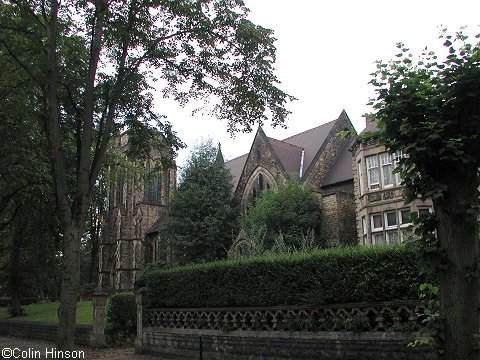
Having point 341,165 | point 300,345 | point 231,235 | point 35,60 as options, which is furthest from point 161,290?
point 341,165

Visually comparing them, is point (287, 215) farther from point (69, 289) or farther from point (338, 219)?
point (69, 289)

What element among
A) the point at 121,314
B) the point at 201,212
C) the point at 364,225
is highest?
the point at 201,212

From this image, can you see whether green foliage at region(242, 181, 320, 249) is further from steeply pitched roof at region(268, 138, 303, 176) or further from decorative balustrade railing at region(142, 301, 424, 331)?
decorative balustrade railing at region(142, 301, 424, 331)

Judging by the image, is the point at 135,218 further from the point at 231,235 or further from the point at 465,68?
the point at 465,68

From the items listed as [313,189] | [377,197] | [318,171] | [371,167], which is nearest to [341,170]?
[318,171]

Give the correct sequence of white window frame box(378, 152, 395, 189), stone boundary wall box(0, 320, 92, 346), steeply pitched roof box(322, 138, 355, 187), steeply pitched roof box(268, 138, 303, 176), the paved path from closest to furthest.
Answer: the paved path
stone boundary wall box(0, 320, 92, 346)
white window frame box(378, 152, 395, 189)
steeply pitched roof box(322, 138, 355, 187)
steeply pitched roof box(268, 138, 303, 176)

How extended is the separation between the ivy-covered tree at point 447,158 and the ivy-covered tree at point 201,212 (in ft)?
85.9

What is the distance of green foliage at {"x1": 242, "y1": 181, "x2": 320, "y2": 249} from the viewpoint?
28.1m

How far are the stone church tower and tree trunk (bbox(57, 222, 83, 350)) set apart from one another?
1449 inches

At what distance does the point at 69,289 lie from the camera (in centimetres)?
862

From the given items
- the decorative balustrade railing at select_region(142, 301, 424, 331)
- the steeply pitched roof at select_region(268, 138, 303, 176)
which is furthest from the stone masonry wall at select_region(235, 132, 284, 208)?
the decorative balustrade railing at select_region(142, 301, 424, 331)

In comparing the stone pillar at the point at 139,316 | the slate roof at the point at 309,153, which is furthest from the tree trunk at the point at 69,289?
the slate roof at the point at 309,153

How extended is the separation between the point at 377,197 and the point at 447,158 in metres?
21.0

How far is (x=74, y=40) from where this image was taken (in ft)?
37.6
